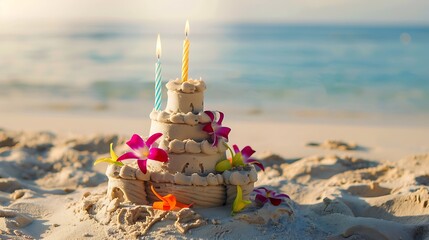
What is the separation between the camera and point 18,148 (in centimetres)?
703

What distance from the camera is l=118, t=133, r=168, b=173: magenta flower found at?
3.77m

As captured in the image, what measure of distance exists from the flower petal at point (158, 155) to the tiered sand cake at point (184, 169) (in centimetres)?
5

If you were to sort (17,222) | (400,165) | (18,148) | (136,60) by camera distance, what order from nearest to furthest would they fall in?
(17,222) → (400,165) → (18,148) → (136,60)

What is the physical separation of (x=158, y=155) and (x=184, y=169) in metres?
0.19

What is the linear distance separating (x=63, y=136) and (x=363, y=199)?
14.5 ft

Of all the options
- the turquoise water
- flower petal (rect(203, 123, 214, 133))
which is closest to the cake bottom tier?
flower petal (rect(203, 123, 214, 133))

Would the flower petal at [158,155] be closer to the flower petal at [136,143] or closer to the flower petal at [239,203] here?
the flower petal at [136,143]

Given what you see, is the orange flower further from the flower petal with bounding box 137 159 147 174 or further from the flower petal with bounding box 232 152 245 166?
the flower petal with bounding box 232 152 245 166

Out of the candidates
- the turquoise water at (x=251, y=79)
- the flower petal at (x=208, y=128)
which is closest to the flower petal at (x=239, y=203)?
the flower petal at (x=208, y=128)

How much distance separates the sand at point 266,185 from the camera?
3.76 metres

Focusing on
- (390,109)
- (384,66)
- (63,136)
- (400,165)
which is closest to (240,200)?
(400,165)

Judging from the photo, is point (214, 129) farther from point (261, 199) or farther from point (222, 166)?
point (261, 199)

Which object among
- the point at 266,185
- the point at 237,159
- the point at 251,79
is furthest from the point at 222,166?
the point at 251,79

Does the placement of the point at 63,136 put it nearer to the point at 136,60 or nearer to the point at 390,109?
the point at 390,109
